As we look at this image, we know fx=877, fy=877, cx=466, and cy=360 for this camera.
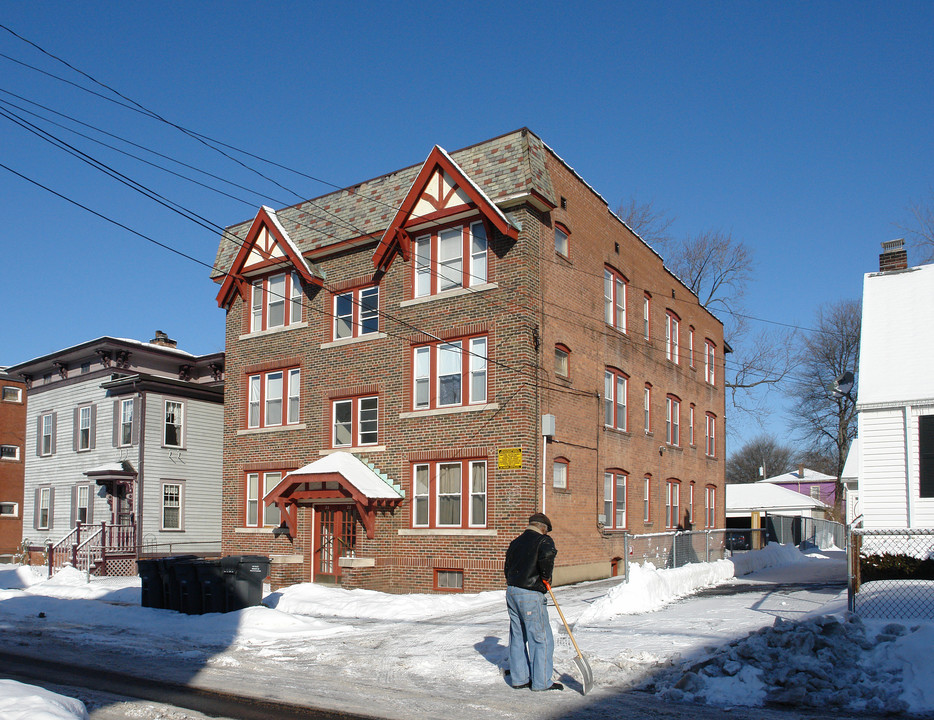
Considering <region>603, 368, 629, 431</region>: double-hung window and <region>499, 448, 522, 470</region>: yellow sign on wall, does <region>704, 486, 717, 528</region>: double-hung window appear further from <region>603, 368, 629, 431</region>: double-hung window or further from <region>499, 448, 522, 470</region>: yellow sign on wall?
<region>499, 448, 522, 470</region>: yellow sign on wall

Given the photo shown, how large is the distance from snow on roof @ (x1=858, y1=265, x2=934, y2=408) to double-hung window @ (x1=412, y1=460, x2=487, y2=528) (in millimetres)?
9022

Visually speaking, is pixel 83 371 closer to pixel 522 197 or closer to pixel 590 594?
pixel 522 197

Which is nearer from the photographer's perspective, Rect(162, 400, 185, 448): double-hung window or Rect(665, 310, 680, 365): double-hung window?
Rect(665, 310, 680, 365): double-hung window

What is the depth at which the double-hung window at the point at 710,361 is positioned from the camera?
3572cm

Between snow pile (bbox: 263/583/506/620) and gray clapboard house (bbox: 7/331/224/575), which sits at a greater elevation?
gray clapboard house (bbox: 7/331/224/575)

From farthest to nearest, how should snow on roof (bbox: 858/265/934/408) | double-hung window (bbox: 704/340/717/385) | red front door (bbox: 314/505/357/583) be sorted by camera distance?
double-hung window (bbox: 704/340/717/385)
red front door (bbox: 314/505/357/583)
snow on roof (bbox: 858/265/934/408)

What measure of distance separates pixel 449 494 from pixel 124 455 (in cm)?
1554

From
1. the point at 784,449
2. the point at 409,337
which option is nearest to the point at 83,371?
the point at 409,337

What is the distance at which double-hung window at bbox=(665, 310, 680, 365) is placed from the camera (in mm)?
31109

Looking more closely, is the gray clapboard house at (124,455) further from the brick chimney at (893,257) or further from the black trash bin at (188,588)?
the brick chimney at (893,257)

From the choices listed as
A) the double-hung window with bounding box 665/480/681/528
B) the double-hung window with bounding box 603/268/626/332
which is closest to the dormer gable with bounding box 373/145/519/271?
the double-hung window with bounding box 603/268/626/332

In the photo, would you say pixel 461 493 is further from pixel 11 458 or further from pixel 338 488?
pixel 11 458

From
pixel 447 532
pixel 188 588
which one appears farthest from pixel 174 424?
pixel 188 588

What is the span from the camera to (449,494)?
2217cm
